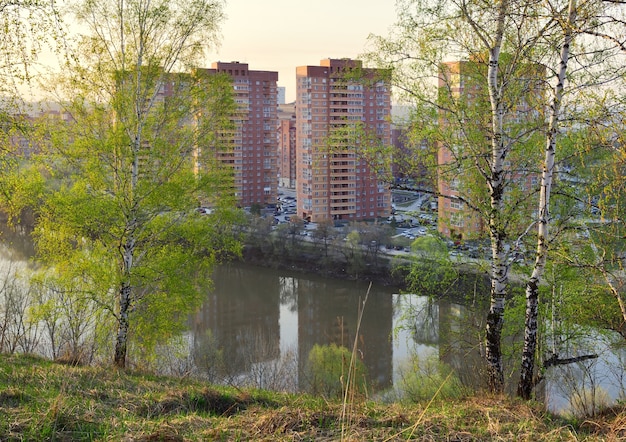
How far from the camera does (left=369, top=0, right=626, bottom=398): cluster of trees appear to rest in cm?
272

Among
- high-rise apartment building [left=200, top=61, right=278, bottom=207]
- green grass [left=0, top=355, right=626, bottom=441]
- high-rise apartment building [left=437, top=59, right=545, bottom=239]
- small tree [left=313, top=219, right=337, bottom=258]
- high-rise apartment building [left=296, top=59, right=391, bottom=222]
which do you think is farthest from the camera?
high-rise apartment building [left=200, top=61, right=278, bottom=207]

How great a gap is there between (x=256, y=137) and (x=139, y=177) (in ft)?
77.4

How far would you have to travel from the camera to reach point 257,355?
33.8ft

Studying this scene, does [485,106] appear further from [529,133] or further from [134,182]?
[134,182]

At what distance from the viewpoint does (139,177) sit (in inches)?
208

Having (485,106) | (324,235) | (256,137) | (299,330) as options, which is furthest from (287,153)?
(485,106)

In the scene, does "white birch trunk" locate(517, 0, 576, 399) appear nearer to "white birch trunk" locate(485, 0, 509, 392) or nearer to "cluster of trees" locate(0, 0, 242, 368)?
"white birch trunk" locate(485, 0, 509, 392)

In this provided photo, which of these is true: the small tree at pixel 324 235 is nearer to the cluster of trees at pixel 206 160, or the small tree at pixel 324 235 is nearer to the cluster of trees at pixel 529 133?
the cluster of trees at pixel 206 160

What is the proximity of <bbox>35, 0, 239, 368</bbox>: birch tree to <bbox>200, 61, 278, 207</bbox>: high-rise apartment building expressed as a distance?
22.7 meters

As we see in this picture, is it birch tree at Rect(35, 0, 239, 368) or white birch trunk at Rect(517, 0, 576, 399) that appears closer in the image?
white birch trunk at Rect(517, 0, 576, 399)

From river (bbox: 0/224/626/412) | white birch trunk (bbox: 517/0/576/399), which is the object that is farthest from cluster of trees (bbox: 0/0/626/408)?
river (bbox: 0/224/626/412)

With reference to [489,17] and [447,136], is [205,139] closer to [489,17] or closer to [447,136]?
[447,136]

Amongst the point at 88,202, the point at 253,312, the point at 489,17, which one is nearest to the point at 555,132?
the point at 489,17

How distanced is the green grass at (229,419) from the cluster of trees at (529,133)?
Result: 0.73 metres
